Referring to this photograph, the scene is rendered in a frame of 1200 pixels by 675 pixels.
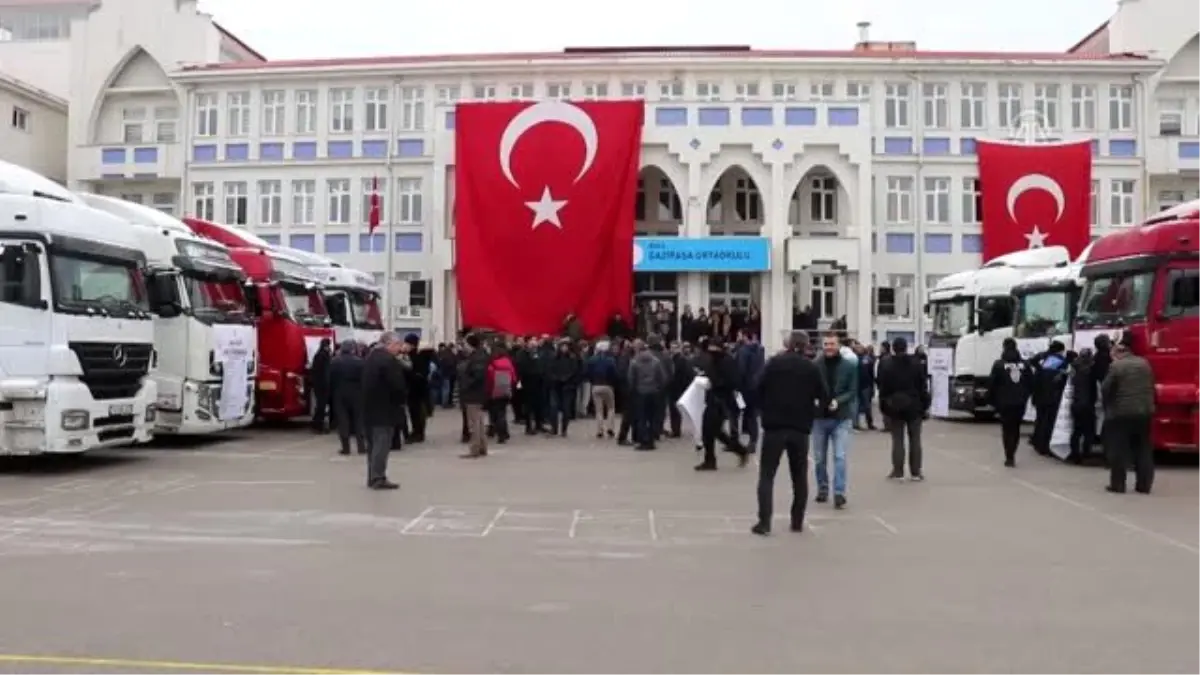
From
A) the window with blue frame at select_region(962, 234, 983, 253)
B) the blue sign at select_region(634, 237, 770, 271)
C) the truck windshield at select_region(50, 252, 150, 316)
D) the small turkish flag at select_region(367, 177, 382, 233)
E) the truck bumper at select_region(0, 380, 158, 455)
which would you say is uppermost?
the small turkish flag at select_region(367, 177, 382, 233)

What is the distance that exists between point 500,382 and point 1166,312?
1076 centimetres

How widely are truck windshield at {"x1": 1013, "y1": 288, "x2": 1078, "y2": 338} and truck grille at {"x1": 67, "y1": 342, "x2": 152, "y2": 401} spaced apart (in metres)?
17.6

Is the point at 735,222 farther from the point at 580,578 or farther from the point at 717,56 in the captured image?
the point at 580,578

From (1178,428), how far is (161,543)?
556 inches

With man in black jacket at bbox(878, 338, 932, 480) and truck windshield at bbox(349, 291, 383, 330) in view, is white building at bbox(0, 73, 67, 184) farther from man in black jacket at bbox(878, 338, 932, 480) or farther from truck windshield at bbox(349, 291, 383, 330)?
man in black jacket at bbox(878, 338, 932, 480)

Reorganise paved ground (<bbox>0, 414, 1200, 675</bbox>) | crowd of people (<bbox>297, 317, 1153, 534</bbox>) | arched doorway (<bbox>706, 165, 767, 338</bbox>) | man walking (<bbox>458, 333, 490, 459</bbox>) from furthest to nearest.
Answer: arched doorway (<bbox>706, 165, 767, 338</bbox>) → man walking (<bbox>458, 333, 490, 459</bbox>) → crowd of people (<bbox>297, 317, 1153, 534</bbox>) → paved ground (<bbox>0, 414, 1200, 675</bbox>)

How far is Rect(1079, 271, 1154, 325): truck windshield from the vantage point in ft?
58.6

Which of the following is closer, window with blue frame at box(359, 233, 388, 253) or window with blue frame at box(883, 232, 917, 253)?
window with blue frame at box(883, 232, 917, 253)

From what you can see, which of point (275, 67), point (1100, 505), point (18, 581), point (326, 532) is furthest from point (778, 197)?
point (18, 581)

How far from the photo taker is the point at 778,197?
3912 centimetres

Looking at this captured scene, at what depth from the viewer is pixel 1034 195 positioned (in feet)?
125

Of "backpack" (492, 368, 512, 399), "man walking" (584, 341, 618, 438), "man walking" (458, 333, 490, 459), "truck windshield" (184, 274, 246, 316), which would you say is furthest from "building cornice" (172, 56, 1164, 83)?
"man walking" (458, 333, 490, 459)

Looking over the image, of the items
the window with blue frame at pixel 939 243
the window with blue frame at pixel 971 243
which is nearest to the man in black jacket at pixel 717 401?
the window with blue frame at pixel 939 243

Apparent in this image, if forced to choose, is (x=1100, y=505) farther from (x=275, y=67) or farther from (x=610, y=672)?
(x=275, y=67)
